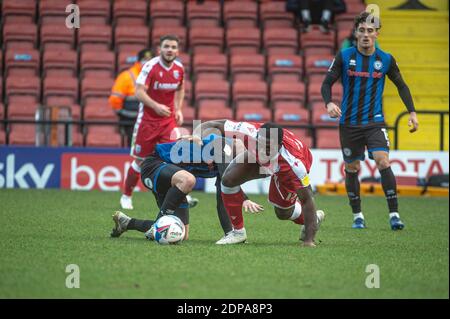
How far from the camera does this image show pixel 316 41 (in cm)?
1717

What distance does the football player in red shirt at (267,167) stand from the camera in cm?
770

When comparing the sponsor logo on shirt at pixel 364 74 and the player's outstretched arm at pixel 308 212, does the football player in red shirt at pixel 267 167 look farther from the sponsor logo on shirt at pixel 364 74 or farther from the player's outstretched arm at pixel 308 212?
the sponsor logo on shirt at pixel 364 74

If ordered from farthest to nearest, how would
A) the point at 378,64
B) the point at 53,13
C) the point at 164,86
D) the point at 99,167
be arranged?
the point at 53,13 < the point at 99,167 < the point at 164,86 < the point at 378,64

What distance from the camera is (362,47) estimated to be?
9.61 m

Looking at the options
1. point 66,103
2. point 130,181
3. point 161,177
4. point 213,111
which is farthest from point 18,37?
point 161,177

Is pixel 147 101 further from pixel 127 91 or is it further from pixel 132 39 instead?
pixel 132 39

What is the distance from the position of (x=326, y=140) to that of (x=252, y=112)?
4.17 ft

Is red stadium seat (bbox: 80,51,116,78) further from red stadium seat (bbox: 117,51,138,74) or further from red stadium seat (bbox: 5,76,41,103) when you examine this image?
red stadium seat (bbox: 5,76,41,103)

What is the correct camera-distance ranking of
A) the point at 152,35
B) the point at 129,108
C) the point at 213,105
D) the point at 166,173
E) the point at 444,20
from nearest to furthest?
the point at 166,173 < the point at 129,108 < the point at 213,105 < the point at 152,35 < the point at 444,20

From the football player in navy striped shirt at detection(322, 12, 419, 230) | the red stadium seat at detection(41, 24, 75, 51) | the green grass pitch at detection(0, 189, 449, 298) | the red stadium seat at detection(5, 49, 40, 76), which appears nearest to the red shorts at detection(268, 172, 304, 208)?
the green grass pitch at detection(0, 189, 449, 298)
